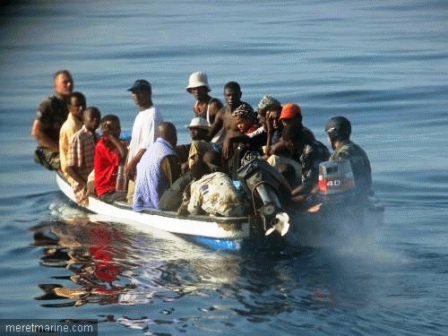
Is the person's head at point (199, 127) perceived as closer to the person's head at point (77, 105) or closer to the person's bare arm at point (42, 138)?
the person's head at point (77, 105)

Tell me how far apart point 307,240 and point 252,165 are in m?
1.12

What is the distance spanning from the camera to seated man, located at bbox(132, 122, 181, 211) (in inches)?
659

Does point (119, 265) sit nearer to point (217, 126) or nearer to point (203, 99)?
point (217, 126)

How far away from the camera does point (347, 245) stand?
1586cm

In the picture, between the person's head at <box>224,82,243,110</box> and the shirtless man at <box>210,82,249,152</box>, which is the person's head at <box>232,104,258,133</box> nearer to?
the shirtless man at <box>210,82,249,152</box>

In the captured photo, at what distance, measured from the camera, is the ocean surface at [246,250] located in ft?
46.2

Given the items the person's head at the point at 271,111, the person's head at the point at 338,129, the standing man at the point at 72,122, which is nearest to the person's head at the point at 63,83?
the standing man at the point at 72,122

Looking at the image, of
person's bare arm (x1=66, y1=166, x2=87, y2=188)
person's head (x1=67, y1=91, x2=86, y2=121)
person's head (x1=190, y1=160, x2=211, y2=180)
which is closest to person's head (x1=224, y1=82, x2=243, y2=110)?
person's head (x1=190, y1=160, x2=211, y2=180)

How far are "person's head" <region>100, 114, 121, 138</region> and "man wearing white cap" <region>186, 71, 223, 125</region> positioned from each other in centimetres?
122

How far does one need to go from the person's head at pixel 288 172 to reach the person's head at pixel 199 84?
283cm

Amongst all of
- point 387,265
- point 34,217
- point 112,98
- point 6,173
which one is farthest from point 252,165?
point 112,98

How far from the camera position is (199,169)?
16.2m

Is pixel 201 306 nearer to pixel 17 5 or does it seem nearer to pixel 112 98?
pixel 112 98

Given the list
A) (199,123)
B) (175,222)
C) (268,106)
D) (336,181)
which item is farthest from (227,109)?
(336,181)
